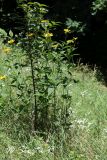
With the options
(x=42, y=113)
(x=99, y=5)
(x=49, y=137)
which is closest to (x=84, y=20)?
(x=99, y=5)

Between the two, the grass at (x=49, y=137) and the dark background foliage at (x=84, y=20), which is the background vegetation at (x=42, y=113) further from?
the dark background foliage at (x=84, y=20)

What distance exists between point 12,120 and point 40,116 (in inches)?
12.8

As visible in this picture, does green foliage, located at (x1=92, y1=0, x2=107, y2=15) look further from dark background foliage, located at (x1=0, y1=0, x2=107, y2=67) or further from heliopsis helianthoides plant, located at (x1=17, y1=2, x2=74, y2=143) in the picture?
heliopsis helianthoides plant, located at (x1=17, y1=2, x2=74, y2=143)

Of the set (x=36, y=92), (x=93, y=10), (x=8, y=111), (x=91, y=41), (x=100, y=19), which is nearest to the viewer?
(x=36, y=92)

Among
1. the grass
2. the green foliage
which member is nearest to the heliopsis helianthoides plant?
the grass

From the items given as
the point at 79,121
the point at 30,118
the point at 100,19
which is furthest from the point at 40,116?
the point at 100,19

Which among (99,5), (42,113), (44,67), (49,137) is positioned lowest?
(49,137)

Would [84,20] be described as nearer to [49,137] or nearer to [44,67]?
[44,67]

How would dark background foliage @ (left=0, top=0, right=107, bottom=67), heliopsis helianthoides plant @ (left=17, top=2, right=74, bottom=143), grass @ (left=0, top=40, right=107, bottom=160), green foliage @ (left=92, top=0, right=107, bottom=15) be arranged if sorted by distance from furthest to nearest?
dark background foliage @ (left=0, top=0, right=107, bottom=67)
green foliage @ (left=92, top=0, right=107, bottom=15)
heliopsis helianthoides plant @ (left=17, top=2, right=74, bottom=143)
grass @ (left=0, top=40, right=107, bottom=160)

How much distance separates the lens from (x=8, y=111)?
475 centimetres

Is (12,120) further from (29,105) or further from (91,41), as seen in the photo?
(91,41)

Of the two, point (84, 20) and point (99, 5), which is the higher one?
point (99, 5)

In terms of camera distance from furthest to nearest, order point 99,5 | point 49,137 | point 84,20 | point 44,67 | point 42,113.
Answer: point 84,20
point 99,5
point 42,113
point 44,67
point 49,137

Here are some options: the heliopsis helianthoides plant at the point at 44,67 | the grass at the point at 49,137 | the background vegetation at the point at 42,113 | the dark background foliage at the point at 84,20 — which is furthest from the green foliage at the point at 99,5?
the heliopsis helianthoides plant at the point at 44,67
